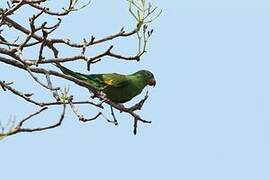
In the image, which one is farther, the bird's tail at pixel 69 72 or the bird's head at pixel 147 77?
the bird's head at pixel 147 77

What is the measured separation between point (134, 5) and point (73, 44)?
0.50m

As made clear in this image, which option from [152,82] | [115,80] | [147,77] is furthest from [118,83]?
[152,82]

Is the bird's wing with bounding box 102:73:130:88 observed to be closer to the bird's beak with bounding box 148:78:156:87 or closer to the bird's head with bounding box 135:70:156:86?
the bird's head with bounding box 135:70:156:86

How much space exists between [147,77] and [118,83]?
680 mm

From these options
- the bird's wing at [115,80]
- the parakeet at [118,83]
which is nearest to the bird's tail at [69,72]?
the parakeet at [118,83]

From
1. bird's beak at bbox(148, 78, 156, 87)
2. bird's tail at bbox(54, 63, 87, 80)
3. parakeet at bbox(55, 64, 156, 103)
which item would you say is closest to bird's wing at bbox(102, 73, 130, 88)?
parakeet at bbox(55, 64, 156, 103)

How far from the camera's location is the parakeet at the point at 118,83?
23.2 feet

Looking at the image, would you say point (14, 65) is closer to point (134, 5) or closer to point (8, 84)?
point (8, 84)

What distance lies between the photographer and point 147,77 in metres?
7.86

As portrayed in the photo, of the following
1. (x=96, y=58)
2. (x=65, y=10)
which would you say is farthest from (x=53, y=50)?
(x=96, y=58)

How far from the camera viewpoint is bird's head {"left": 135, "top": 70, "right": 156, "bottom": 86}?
25.6ft

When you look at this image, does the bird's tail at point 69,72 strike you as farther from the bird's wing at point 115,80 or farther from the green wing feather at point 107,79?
the bird's wing at point 115,80

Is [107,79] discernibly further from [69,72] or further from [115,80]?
[69,72]

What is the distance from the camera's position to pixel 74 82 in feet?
15.4
